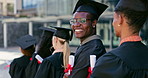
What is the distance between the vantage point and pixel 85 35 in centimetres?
239

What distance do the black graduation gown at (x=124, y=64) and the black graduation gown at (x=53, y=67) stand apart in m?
1.52

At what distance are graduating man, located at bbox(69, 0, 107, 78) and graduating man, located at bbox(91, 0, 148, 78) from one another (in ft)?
2.12

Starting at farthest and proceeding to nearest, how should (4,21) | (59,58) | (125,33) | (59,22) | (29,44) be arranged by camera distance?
(4,21), (59,22), (29,44), (59,58), (125,33)

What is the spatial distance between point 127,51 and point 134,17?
0.25 m

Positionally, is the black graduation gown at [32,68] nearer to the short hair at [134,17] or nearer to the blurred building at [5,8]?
the short hair at [134,17]

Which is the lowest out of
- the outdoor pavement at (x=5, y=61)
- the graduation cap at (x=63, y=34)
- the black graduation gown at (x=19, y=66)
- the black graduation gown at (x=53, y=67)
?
the outdoor pavement at (x=5, y=61)

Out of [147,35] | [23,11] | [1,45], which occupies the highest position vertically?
[23,11]

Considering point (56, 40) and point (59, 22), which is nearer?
point (56, 40)

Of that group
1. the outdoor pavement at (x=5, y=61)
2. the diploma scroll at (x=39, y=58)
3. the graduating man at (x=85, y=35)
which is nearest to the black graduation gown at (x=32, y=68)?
the diploma scroll at (x=39, y=58)

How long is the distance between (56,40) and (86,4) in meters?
0.81

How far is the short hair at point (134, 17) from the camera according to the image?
4.79ft

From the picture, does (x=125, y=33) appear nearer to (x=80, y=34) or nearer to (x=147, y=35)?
(x=80, y=34)

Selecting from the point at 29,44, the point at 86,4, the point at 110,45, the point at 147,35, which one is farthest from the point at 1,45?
the point at 86,4

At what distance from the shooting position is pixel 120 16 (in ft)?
4.95
